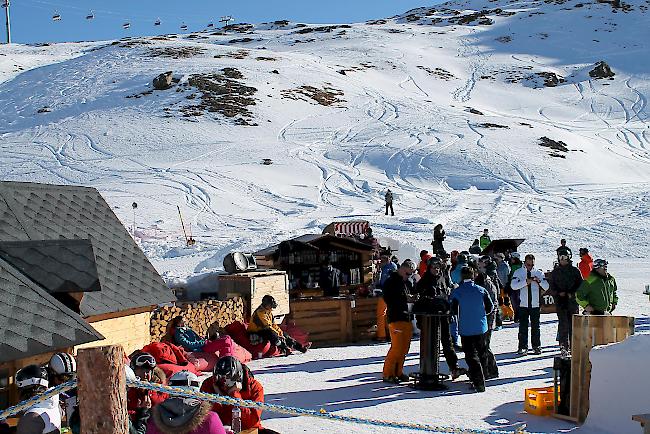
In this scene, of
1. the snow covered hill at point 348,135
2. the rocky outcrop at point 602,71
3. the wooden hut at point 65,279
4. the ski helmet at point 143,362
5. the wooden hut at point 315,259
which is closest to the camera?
the ski helmet at point 143,362

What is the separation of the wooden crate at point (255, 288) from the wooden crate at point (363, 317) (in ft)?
4.11

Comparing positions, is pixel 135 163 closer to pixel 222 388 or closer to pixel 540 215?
pixel 540 215

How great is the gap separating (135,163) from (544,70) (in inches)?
1786

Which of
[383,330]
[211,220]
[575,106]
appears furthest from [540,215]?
[575,106]

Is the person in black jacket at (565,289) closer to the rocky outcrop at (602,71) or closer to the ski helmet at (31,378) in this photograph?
the ski helmet at (31,378)

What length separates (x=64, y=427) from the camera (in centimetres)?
625

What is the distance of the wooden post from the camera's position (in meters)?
3.62

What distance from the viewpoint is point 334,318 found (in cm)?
1337

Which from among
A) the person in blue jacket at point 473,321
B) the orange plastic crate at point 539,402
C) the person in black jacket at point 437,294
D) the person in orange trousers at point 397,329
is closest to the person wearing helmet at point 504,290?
the person in black jacket at point 437,294

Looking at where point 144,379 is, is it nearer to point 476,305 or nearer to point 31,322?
point 31,322

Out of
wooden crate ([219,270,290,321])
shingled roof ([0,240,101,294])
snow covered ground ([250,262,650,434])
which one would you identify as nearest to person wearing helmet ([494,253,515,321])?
snow covered ground ([250,262,650,434])

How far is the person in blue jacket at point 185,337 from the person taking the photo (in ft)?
36.2

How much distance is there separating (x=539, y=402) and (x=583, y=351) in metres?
0.76

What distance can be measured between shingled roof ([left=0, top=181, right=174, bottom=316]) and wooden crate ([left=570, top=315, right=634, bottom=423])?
5677mm
